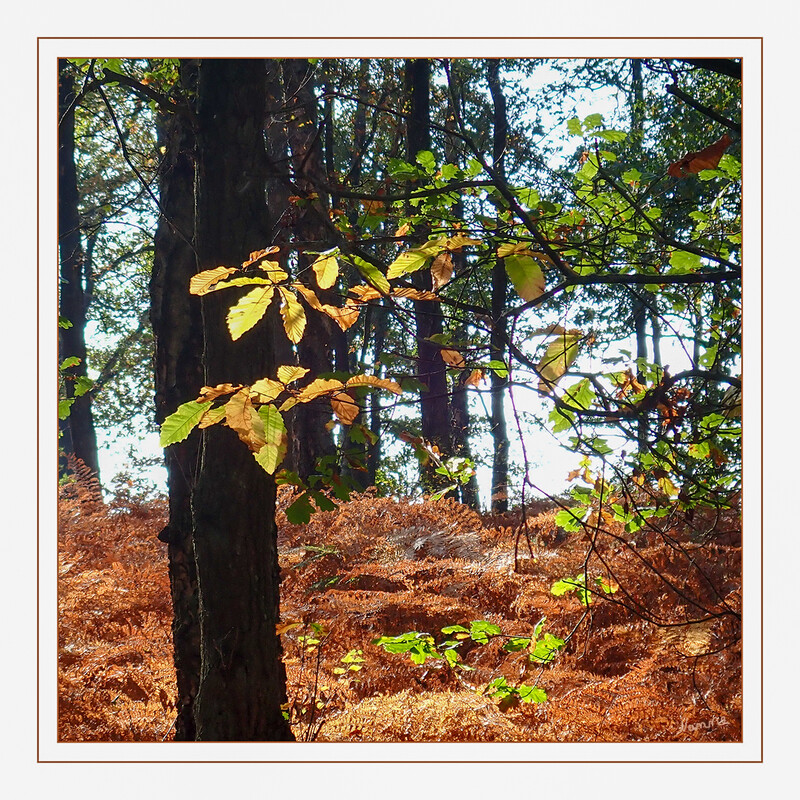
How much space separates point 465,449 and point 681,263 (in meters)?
3.09

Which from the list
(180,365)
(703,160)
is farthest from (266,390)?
(180,365)

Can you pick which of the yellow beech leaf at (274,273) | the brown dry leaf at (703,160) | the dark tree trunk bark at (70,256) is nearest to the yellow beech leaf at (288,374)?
the yellow beech leaf at (274,273)

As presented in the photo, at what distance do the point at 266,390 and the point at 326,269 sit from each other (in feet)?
0.86

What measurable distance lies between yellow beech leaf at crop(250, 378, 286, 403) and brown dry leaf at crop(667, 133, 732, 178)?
2.10 ft

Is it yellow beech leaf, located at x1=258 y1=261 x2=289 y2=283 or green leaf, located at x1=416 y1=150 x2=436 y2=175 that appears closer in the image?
yellow beech leaf, located at x1=258 y1=261 x2=289 y2=283

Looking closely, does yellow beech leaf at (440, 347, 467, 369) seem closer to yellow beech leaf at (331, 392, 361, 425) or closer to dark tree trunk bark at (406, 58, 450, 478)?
dark tree trunk bark at (406, 58, 450, 478)

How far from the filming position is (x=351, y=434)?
1.27 m

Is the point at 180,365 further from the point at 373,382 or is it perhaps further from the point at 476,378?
the point at 373,382

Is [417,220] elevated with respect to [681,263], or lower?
elevated

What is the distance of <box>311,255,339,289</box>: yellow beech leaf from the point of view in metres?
0.98

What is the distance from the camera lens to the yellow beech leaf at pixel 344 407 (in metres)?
0.97

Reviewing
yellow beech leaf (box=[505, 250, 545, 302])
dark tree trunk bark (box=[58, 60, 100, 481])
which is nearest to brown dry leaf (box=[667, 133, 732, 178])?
yellow beech leaf (box=[505, 250, 545, 302])
